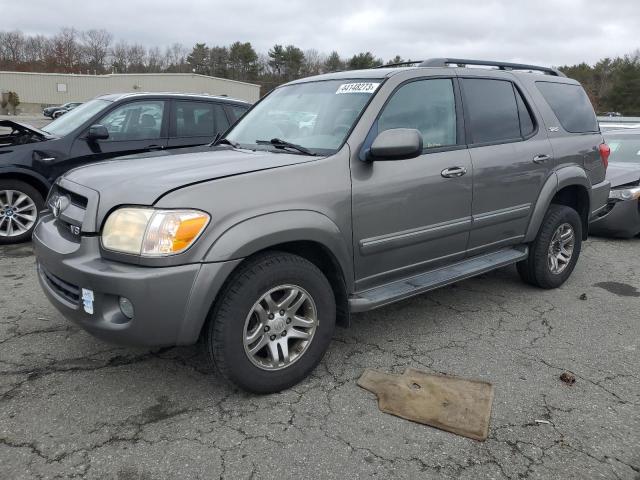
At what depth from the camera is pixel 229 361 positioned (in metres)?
2.64

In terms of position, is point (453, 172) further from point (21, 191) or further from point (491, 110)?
point (21, 191)

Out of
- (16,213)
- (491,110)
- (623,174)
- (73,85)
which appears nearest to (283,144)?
(491,110)

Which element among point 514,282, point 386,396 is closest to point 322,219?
point 386,396

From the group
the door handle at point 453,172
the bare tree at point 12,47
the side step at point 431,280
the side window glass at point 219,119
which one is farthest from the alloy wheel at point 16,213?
the bare tree at point 12,47

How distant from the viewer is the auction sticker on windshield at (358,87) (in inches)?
132

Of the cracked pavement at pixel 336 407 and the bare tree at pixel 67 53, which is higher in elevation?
the bare tree at pixel 67 53

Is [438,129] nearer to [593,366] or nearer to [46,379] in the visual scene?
[593,366]

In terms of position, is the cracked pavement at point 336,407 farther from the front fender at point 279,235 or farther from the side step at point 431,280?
the front fender at point 279,235

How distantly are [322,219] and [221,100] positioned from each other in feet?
14.9

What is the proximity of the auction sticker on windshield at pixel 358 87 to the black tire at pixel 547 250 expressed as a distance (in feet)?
6.97

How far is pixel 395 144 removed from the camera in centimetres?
294

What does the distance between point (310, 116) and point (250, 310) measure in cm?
148

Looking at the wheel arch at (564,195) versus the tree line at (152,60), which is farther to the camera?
the tree line at (152,60)

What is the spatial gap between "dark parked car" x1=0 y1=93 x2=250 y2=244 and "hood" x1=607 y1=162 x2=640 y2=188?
207 inches
